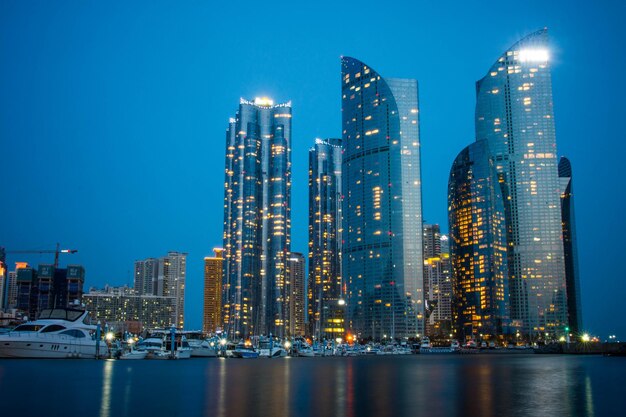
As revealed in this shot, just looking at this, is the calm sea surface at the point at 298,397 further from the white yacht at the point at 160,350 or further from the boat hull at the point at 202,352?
the boat hull at the point at 202,352

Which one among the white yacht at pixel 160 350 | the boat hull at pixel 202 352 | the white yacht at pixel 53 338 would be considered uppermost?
the white yacht at pixel 53 338

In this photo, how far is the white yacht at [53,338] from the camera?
350ft

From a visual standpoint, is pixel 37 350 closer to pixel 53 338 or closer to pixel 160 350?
pixel 53 338

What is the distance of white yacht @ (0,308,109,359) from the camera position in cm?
10662

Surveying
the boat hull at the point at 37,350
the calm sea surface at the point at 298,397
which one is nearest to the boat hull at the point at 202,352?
the boat hull at the point at 37,350

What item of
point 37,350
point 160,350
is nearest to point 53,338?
point 37,350

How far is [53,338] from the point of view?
109 m

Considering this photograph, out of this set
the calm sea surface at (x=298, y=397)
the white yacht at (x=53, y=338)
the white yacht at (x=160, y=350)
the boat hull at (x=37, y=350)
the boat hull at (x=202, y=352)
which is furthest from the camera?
the boat hull at (x=202, y=352)

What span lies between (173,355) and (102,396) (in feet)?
287

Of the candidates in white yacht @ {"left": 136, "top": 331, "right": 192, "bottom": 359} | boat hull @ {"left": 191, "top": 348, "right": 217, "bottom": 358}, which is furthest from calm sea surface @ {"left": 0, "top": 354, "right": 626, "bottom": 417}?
boat hull @ {"left": 191, "top": 348, "right": 217, "bottom": 358}

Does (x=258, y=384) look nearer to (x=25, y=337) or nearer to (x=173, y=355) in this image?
(x=25, y=337)

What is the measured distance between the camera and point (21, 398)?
4716 centimetres

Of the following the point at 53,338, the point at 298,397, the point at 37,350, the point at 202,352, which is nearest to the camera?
the point at 298,397

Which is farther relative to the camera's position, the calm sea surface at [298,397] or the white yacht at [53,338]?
the white yacht at [53,338]
